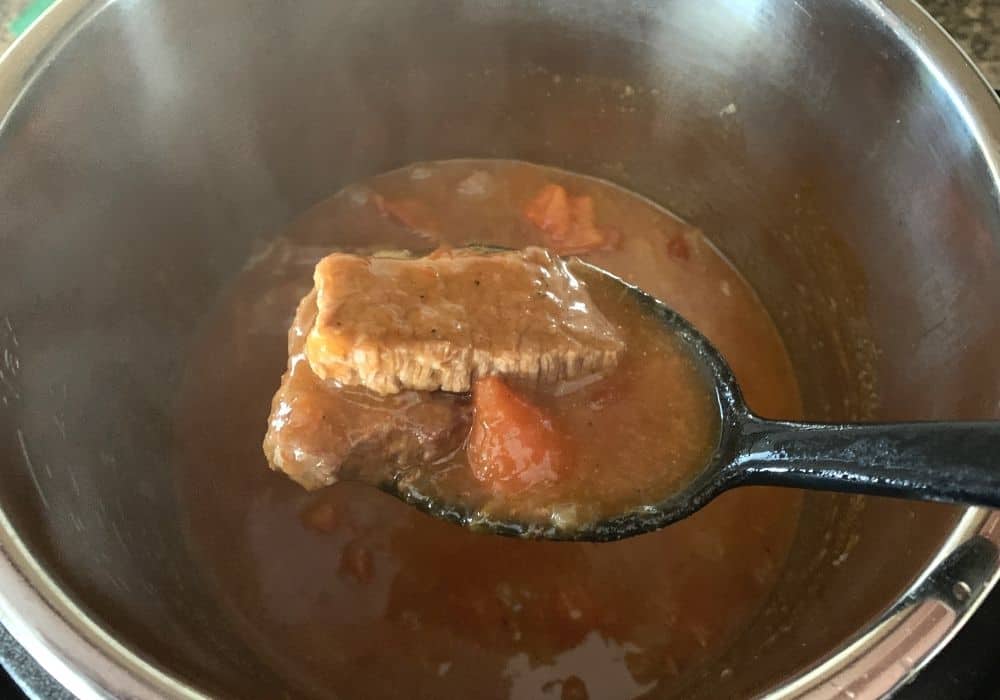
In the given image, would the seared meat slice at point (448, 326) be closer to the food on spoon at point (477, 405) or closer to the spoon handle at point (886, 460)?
the food on spoon at point (477, 405)

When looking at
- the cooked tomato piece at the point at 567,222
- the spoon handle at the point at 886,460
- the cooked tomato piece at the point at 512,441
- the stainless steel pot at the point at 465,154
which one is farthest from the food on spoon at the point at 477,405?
the cooked tomato piece at the point at 567,222

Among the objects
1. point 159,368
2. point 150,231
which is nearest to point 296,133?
point 150,231

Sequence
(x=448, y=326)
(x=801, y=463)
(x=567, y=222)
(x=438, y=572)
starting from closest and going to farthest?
(x=801, y=463)
(x=448, y=326)
(x=438, y=572)
(x=567, y=222)

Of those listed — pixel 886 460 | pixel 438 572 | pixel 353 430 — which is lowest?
pixel 438 572

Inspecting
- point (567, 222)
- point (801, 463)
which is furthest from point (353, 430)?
point (567, 222)

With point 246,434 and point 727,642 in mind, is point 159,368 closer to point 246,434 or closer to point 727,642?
point 246,434

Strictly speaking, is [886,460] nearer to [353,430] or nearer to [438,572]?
[353,430]

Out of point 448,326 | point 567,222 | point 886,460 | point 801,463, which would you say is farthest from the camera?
point 567,222
